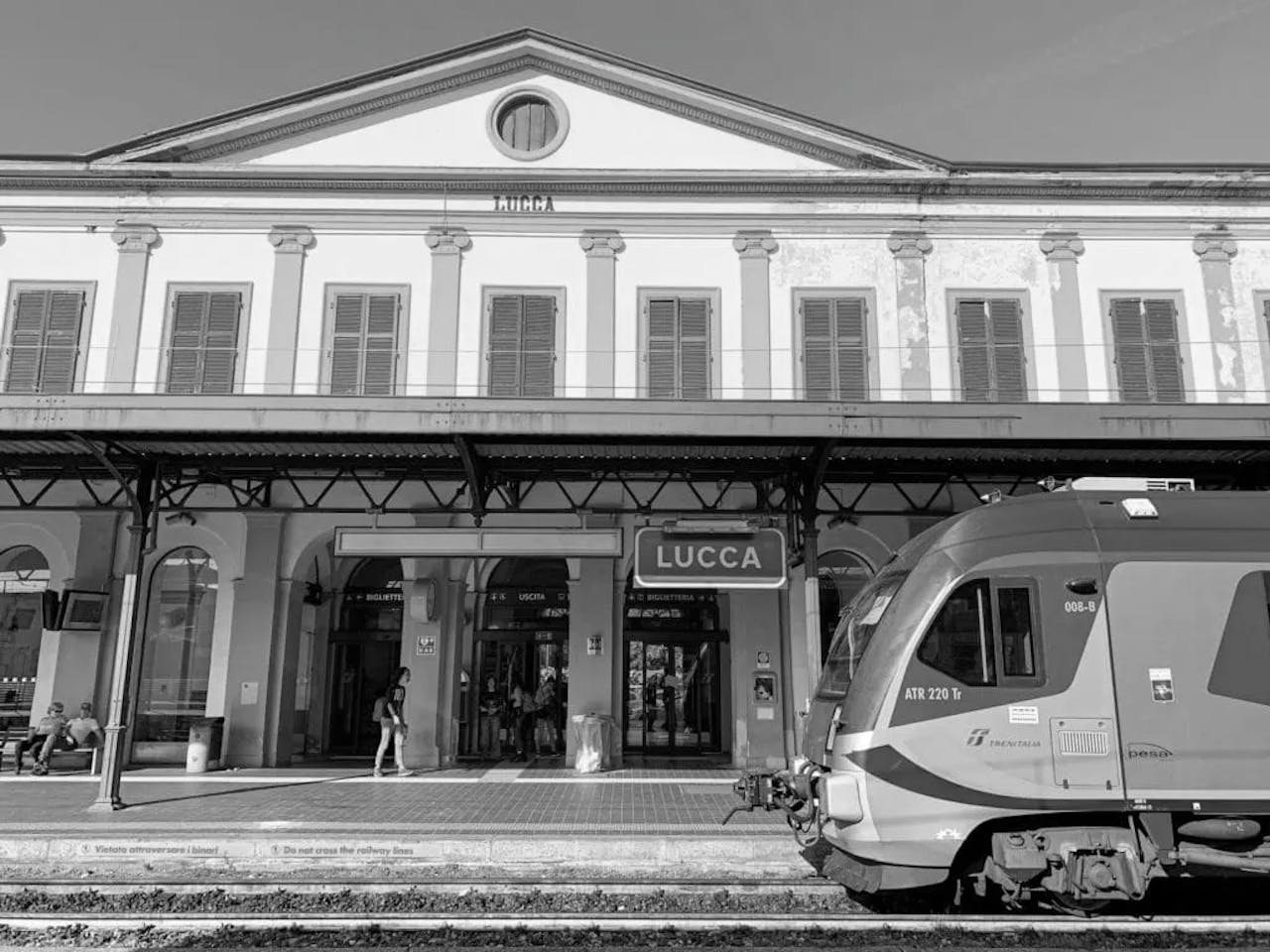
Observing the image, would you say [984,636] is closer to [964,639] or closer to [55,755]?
[964,639]

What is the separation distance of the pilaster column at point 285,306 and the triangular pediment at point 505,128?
4.05 feet

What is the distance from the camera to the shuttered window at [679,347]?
1496 centimetres

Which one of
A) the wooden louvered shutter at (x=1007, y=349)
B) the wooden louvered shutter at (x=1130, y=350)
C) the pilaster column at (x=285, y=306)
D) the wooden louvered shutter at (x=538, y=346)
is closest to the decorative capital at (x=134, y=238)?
the pilaster column at (x=285, y=306)

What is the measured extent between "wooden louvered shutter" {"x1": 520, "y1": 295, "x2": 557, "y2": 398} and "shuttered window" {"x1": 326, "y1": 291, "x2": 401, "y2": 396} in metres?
1.94

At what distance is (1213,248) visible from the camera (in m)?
15.4

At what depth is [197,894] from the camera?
7.44m

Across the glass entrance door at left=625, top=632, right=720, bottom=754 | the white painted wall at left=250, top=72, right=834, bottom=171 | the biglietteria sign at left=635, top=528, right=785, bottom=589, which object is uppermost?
the white painted wall at left=250, top=72, right=834, bottom=171

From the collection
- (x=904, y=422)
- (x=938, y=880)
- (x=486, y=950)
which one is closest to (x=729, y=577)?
(x=904, y=422)

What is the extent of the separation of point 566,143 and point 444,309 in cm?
339

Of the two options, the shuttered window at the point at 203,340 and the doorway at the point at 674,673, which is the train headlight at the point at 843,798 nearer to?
the doorway at the point at 674,673

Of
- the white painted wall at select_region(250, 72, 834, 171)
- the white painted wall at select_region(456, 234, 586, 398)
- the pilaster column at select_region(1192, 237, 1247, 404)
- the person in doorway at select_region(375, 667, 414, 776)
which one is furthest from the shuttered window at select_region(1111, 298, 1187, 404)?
the person in doorway at select_region(375, 667, 414, 776)

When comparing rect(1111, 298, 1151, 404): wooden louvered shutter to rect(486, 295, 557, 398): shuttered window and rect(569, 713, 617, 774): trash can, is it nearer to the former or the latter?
rect(486, 295, 557, 398): shuttered window

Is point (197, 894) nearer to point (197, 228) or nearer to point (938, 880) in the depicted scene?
point (938, 880)

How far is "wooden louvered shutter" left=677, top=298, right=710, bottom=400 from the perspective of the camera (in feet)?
49.1
